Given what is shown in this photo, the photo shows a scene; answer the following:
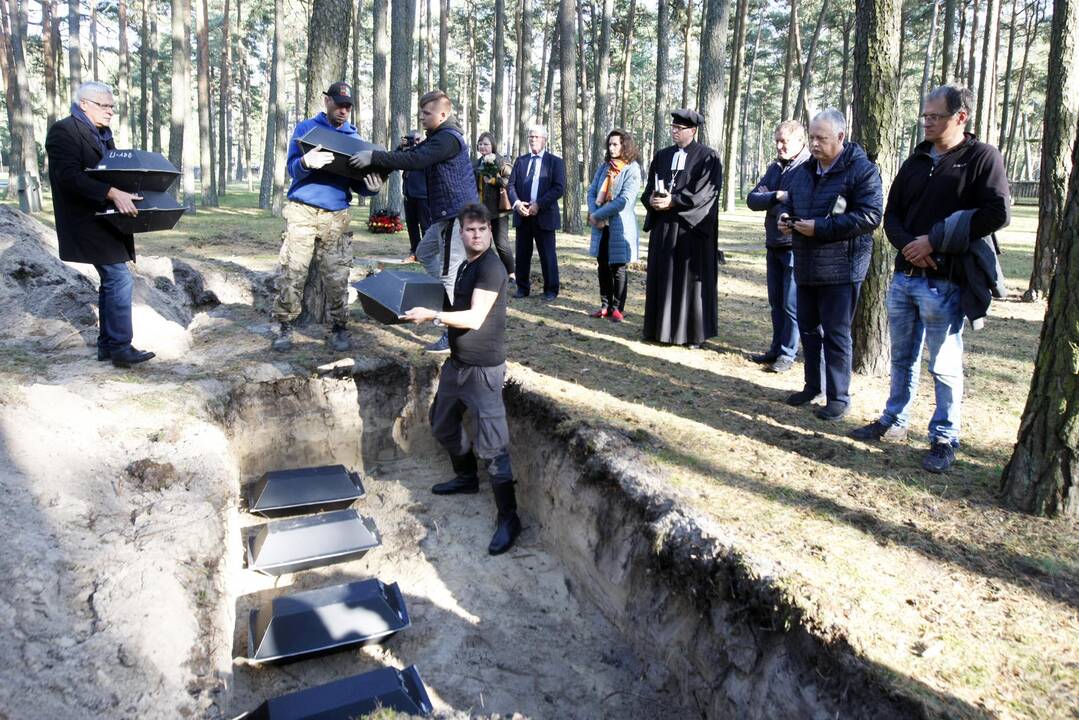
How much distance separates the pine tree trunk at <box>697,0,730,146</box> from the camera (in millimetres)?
11828

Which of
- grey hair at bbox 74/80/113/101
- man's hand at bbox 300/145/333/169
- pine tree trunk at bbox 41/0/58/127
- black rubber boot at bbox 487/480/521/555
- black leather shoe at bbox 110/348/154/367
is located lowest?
black rubber boot at bbox 487/480/521/555

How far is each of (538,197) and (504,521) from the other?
15.3ft

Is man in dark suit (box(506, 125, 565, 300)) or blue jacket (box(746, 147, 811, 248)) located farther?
man in dark suit (box(506, 125, 565, 300))

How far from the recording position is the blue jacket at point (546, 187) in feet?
27.1

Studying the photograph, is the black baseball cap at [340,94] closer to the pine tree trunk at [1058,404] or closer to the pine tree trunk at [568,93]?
the pine tree trunk at [1058,404]

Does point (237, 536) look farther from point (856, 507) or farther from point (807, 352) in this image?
point (807, 352)

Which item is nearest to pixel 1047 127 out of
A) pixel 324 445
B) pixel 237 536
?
pixel 324 445

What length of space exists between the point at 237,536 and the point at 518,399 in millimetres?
2134

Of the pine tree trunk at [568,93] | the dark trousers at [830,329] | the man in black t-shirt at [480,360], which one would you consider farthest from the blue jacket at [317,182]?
the pine tree trunk at [568,93]

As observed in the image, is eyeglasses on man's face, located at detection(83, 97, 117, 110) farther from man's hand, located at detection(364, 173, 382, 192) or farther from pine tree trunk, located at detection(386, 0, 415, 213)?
pine tree trunk, located at detection(386, 0, 415, 213)

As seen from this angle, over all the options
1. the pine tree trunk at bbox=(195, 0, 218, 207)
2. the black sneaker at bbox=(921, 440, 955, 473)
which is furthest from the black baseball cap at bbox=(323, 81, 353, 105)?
the pine tree trunk at bbox=(195, 0, 218, 207)

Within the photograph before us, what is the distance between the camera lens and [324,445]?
5766 millimetres

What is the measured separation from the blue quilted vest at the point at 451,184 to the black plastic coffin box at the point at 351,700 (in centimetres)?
361

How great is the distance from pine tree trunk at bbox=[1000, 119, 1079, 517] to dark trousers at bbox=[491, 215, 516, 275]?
3.81 meters
